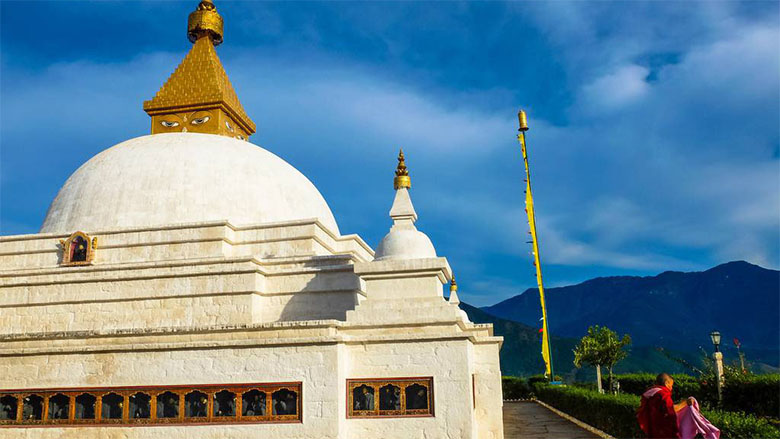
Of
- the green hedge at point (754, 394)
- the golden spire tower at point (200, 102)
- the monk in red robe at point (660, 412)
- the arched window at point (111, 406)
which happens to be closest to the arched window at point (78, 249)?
the arched window at point (111, 406)

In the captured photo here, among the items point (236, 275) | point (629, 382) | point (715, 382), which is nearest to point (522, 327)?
point (629, 382)

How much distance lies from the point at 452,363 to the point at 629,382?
901 inches

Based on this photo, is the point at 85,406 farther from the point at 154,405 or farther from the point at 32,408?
the point at 154,405

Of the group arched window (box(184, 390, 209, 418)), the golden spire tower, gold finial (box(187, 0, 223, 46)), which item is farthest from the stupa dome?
gold finial (box(187, 0, 223, 46))

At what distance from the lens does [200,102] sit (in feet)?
74.1

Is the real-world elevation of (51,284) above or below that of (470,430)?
above

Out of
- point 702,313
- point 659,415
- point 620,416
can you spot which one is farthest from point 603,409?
point 702,313

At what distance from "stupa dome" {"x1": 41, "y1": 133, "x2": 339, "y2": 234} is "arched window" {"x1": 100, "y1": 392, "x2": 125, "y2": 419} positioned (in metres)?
5.60

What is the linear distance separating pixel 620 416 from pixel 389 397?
5966 millimetres

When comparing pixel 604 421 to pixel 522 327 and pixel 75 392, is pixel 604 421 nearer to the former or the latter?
pixel 75 392

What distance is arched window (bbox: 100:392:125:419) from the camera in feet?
39.9

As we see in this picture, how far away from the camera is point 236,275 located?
14.9 meters

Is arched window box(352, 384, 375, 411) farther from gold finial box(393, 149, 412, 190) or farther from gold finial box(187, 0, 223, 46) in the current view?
gold finial box(187, 0, 223, 46)

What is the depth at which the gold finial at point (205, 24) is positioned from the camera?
25250 mm
